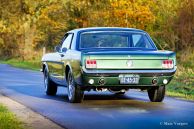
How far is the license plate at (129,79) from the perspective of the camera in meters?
12.7

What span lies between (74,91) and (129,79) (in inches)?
52.5

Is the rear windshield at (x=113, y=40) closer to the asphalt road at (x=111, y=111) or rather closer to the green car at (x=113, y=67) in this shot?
the green car at (x=113, y=67)

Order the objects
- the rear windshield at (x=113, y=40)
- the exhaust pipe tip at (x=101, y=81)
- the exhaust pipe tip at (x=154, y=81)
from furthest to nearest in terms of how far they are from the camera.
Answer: the rear windshield at (x=113, y=40) < the exhaust pipe tip at (x=154, y=81) < the exhaust pipe tip at (x=101, y=81)

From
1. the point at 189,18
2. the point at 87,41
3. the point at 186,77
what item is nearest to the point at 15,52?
the point at 189,18

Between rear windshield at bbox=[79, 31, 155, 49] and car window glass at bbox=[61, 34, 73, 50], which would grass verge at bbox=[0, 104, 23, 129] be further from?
car window glass at bbox=[61, 34, 73, 50]

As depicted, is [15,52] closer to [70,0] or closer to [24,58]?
[24,58]

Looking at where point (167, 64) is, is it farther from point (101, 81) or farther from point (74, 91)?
point (74, 91)

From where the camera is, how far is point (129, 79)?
12.7 meters

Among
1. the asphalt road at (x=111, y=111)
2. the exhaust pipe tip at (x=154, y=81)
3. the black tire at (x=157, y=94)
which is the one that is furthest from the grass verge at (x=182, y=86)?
the exhaust pipe tip at (x=154, y=81)

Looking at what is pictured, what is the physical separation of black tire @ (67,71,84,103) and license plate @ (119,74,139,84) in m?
1.05

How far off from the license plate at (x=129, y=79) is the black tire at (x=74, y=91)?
→ 105 centimetres

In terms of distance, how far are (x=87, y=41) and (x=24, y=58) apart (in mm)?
39111

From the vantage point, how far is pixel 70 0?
4634cm

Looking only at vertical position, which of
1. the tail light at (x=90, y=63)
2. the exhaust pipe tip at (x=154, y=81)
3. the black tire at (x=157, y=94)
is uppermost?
the tail light at (x=90, y=63)
